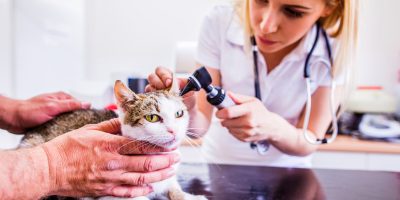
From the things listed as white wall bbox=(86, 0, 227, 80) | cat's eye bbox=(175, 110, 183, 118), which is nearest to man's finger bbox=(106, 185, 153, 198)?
cat's eye bbox=(175, 110, 183, 118)

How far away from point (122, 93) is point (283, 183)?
1.08 ft

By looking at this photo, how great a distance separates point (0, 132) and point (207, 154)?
480mm

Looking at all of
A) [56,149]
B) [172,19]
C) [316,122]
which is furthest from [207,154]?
[172,19]

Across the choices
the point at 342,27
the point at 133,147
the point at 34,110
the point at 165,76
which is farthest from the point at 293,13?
the point at 34,110

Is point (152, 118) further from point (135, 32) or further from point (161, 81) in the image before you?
point (135, 32)

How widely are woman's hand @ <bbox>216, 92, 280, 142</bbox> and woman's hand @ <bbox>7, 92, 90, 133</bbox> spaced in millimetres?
279

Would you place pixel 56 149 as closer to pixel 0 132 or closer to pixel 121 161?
pixel 121 161

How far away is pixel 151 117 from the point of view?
433mm

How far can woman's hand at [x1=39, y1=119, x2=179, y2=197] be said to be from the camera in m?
0.37

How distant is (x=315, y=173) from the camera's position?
0.65 meters

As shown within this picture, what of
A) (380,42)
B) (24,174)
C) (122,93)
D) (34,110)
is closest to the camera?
(24,174)

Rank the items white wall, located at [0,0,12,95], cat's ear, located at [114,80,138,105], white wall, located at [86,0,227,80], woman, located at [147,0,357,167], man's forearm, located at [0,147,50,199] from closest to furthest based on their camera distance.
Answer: man's forearm, located at [0,147,50,199], cat's ear, located at [114,80,138,105], woman, located at [147,0,357,167], white wall, located at [0,0,12,95], white wall, located at [86,0,227,80]

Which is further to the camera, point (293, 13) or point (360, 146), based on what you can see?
point (360, 146)

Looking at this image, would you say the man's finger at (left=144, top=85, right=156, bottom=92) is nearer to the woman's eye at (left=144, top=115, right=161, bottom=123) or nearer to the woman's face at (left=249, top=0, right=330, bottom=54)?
the woman's eye at (left=144, top=115, right=161, bottom=123)
